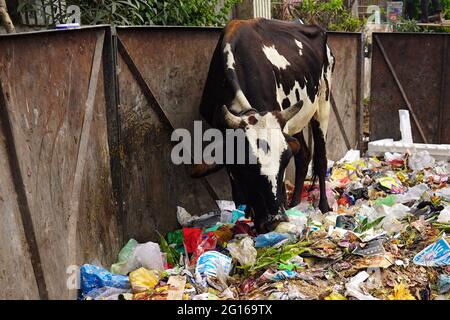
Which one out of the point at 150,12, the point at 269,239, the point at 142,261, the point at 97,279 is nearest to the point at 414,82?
the point at 150,12

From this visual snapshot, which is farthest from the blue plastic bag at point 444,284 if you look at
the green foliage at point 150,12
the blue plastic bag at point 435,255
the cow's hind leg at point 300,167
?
the green foliage at point 150,12

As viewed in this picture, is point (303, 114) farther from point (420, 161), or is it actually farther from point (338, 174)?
point (420, 161)

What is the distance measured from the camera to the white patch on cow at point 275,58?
19.0 feet

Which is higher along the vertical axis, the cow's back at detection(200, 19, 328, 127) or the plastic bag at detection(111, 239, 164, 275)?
the cow's back at detection(200, 19, 328, 127)

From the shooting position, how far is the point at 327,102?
23.8 ft

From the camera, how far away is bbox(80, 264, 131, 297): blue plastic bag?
13.6 feet

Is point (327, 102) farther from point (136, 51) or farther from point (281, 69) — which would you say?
point (136, 51)

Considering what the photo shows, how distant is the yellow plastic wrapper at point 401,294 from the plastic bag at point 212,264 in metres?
1.14

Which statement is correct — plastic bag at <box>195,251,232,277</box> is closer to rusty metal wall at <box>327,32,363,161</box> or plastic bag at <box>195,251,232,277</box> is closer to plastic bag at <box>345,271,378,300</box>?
plastic bag at <box>345,271,378,300</box>

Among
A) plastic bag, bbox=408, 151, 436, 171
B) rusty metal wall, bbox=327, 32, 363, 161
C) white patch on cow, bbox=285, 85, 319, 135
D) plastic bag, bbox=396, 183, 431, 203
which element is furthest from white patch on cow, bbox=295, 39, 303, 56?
plastic bag, bbox=408, 151, 436, 171

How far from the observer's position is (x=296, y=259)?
4484 mm

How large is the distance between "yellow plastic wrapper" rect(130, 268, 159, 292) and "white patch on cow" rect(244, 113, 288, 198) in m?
1.06
